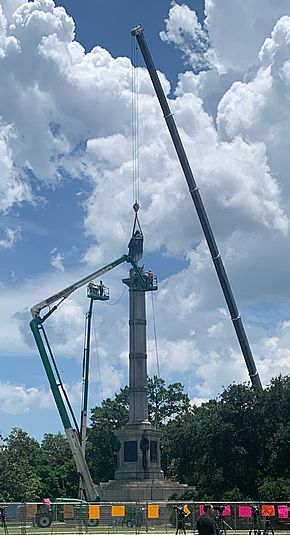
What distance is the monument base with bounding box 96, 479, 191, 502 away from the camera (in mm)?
74500

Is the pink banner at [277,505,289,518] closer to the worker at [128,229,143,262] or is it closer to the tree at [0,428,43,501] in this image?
the worker at [128,229,143,262]

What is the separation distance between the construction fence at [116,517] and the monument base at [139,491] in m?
24.2

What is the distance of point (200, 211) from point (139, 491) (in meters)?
29.6

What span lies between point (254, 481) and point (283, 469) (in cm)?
268

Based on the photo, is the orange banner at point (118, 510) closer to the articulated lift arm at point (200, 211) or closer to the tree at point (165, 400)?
the articulated lift arm at point (200, 211)

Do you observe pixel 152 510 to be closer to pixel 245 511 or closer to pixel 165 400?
pixel 245 511

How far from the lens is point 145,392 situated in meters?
81.2

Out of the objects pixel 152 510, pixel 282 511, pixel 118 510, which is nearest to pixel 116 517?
pixel 118 510

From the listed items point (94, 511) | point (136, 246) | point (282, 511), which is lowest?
point (282, 511)

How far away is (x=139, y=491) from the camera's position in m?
74.7

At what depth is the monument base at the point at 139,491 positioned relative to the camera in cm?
7450

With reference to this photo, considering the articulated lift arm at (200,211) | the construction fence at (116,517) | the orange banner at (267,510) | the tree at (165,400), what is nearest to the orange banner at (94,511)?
the construction fence at (116,517)

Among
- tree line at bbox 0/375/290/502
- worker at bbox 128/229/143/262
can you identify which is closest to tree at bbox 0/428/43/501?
tree line at bbox 0/375/290/502

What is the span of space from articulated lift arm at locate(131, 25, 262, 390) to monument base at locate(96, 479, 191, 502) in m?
13.4
